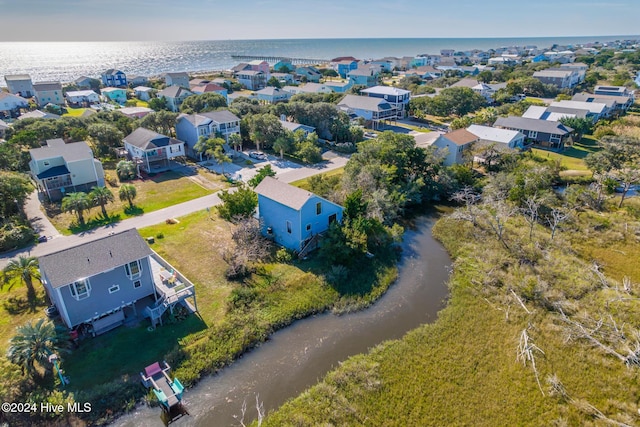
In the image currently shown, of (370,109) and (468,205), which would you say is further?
(370,109)

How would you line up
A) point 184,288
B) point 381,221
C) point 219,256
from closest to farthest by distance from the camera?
point 184,288 < point 219,256 < point 381,221

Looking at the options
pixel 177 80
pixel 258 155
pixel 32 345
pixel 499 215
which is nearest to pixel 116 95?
pixel 177 80

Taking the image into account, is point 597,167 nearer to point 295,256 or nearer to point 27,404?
point 295,256

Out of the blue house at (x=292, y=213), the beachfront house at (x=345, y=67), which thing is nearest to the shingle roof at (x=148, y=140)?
the blue house at (x=292, y=213)

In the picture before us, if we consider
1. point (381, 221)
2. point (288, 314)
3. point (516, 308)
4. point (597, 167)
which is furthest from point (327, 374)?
point (597, 167)

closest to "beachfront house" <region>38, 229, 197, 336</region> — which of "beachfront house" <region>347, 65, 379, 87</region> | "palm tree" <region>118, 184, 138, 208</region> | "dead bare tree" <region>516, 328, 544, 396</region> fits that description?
"palm tree" <region>118, 184, 138, 208</region>

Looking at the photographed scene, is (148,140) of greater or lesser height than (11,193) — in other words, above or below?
above

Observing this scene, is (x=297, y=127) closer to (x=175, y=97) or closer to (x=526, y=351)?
(x=175, y=97)

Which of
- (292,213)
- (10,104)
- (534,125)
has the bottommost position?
(292,213)
